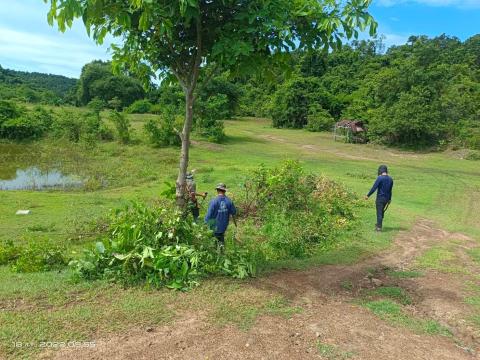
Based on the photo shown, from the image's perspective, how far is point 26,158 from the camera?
2508cm

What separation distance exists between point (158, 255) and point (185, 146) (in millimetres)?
1741

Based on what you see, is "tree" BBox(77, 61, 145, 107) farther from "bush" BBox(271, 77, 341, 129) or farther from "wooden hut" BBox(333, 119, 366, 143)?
"wooden hut" BBox(333, 119, 366, 143)

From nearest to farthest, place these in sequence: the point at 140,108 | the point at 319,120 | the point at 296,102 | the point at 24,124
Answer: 1. the point at 24,124
2. the point at 319,120
3. the point at 296,102
4. the point at 140,108

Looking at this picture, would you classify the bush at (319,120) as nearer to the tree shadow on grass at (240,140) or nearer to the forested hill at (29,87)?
the tree shadow on grass at (240,140)

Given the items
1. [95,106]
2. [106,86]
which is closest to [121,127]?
[95,106]

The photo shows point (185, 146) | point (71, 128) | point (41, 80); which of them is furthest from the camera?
point (41, 80)

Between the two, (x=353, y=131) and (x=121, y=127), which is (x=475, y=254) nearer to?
(x=121, y=127)

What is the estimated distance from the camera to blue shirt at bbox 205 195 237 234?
24.0 feet

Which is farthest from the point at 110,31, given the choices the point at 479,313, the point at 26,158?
the point at 26,158

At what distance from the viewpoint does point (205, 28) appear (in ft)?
20.1

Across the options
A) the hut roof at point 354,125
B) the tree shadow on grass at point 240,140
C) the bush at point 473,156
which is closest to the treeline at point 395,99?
the hut roof at point 354,125

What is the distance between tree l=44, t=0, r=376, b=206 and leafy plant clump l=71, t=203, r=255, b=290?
0.63m

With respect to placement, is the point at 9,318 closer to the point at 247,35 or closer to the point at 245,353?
the point at 245,353

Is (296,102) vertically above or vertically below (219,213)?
above
